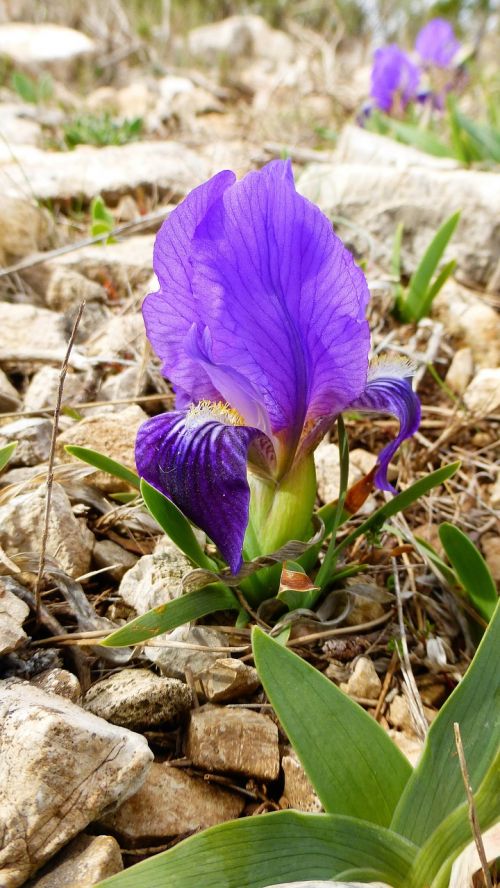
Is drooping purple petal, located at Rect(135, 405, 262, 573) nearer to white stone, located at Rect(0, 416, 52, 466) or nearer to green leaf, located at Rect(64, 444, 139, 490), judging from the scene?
green leaf, located at Rect(64, 444, 139, 490)

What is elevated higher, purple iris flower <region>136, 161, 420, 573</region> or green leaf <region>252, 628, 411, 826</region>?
purple iris flower <region>136, 161, 420, 573</region>

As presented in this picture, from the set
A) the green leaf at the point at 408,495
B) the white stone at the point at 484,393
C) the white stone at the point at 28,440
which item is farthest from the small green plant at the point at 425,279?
the white stone at the point at 28,440

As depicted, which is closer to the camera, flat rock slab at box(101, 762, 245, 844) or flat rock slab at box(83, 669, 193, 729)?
flat rock slab at box(101, 762, 245, 844)

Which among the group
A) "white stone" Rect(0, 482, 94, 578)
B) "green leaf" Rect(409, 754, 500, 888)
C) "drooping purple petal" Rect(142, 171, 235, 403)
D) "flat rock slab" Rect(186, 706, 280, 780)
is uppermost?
"drooping purple petal" Rect(142, 171, 235, 403)

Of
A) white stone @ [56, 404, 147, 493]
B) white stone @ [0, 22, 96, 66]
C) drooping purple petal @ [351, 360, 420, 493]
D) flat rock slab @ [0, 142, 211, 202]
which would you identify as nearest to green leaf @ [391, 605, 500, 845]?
drooping purple petal @ [351, 360, 420, 493]

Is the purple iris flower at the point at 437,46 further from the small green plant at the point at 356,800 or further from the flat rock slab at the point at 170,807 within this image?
the flat rock slab at the point at 170,807

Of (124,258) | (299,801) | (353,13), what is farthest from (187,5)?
(299,801)

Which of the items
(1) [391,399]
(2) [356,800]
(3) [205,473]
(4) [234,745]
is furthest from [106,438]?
(2) [356,800]

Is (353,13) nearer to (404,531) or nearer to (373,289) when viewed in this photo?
(373,289)

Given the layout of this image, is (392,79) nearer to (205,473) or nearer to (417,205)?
(417,205)
